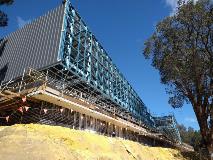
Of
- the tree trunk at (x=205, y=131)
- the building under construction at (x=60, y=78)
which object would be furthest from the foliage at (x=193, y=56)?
the building under construction at (x=60, y=78)

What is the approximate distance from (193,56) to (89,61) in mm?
13478

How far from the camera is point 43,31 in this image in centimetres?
3241

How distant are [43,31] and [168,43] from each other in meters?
16.0

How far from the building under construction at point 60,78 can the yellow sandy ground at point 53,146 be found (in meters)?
2.82

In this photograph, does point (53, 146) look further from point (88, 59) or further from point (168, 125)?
point (168, 125)

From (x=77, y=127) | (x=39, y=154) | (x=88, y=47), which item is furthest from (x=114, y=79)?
(x=39, y=154)

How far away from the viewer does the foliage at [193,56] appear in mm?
29297

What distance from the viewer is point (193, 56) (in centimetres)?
2956

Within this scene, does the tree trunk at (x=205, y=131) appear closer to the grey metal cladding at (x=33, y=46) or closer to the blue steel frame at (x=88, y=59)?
the blue steel frame at (x=88, y=59)

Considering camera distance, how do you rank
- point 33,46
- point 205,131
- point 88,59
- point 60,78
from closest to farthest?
point 205,131
point 60,78
point 33,46
point 88,59

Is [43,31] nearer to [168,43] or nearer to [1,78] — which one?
[1,78]

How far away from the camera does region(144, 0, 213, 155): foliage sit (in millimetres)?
29297

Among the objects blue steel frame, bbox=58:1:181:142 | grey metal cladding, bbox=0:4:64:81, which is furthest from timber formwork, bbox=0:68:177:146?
blue steel frame, bbox=58:1:181:142

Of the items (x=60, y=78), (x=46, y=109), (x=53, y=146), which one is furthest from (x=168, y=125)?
(x=53, y=146)
